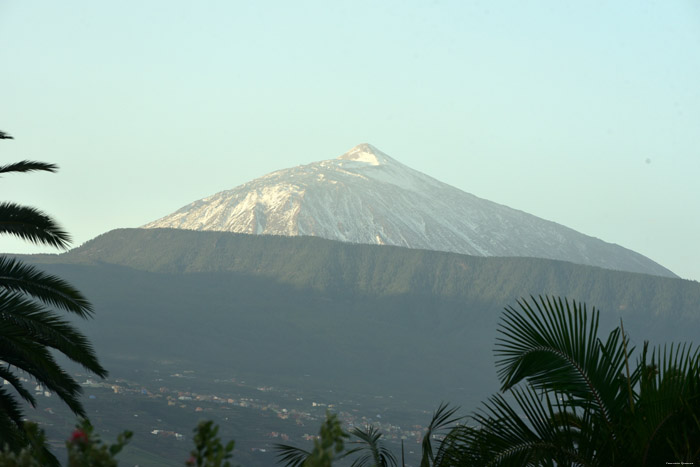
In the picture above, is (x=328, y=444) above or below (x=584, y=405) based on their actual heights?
below

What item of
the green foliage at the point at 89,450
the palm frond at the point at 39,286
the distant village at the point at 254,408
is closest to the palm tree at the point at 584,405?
the green foliage at the point at 89,450

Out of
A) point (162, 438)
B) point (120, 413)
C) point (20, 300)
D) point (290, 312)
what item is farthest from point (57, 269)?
point (20, 300)

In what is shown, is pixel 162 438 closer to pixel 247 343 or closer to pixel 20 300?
pixel 247 343

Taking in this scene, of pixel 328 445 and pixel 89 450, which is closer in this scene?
pixel 89 450

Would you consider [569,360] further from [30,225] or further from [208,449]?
[30,225]

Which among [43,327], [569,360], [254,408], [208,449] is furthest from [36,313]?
[254,408]

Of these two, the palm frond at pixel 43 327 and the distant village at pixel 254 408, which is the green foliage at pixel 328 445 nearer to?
the palm frond at pixel 43 327

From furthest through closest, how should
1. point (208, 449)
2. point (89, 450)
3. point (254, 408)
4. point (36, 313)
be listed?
1. point (254, 408)
2. point (36, 313)
3. point (208, 449)
4. point (89, 450)
